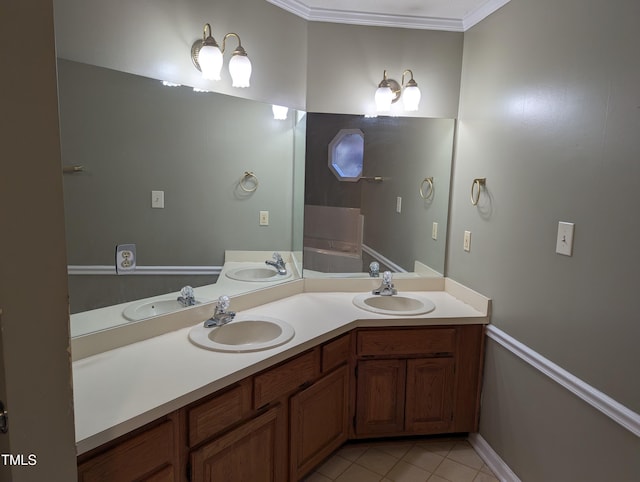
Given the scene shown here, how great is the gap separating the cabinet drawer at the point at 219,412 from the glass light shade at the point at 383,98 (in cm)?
165

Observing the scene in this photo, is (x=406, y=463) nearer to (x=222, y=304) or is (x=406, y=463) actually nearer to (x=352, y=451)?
(x=352, y=451)

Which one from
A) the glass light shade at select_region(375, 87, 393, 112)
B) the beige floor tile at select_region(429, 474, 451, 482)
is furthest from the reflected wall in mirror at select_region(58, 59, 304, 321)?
the beige floor tile at select_region(429, 474, 451, 482)

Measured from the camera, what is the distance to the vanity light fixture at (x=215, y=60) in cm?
176

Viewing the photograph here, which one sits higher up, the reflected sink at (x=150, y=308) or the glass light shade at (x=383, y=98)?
the glass light shade at (x=383, y=98)

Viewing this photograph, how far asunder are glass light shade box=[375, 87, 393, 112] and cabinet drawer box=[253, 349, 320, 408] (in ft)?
4.61

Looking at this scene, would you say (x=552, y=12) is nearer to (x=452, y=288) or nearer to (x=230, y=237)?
(x=452, y=288)

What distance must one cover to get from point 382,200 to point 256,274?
2.89ft

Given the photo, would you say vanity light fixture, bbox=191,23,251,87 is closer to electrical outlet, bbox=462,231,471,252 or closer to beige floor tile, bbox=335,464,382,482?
electrical outlet, bbox=462,231,471,252

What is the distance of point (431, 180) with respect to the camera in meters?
2.51

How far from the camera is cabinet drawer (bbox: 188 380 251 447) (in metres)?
1.33

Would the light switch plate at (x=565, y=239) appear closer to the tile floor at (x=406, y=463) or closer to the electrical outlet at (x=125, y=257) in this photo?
the tile floor at (x=406, y=463)

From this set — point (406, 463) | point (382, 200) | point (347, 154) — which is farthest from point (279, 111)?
point (406, 463)

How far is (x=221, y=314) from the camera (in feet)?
6.07

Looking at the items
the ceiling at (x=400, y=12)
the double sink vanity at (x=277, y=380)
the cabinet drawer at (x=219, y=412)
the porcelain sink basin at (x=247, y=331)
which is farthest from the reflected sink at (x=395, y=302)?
the ceiling at (x=400, y=12)
